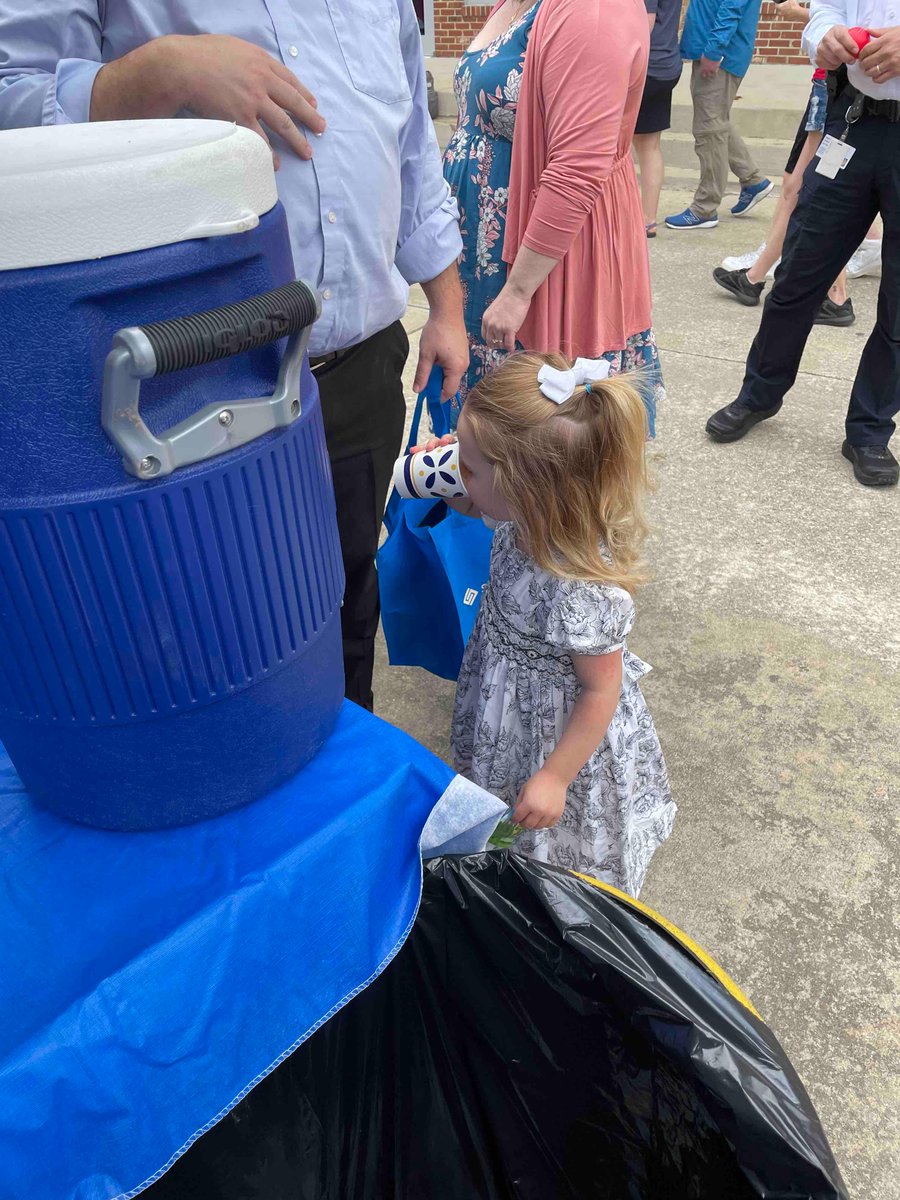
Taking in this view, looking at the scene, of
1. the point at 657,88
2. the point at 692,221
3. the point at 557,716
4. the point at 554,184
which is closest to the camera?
the point at 557,716

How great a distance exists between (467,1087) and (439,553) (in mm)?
865

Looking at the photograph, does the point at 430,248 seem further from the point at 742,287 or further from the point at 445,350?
the point at 742,287

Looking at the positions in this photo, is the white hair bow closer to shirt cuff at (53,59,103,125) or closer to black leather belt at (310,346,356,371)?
black leather belt at (310,346,356,371)

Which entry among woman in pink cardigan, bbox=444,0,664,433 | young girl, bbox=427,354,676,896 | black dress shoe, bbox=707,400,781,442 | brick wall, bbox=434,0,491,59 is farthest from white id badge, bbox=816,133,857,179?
brick wall, bbox=434,0,491,59

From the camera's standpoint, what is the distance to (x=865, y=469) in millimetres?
3158

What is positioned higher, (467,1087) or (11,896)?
(11,896)

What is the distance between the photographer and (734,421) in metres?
3.47

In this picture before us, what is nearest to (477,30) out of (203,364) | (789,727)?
(789,727)

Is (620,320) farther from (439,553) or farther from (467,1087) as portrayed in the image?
(467,1087)

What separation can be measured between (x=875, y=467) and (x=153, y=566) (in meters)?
3.02

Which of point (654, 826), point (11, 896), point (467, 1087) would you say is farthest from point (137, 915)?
point (654, 826)

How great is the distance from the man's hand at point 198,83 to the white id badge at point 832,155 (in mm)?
2365

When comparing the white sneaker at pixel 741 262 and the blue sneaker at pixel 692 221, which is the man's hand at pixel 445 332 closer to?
the white sneaker at pixel 741 262

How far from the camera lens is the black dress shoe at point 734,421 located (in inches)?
136
